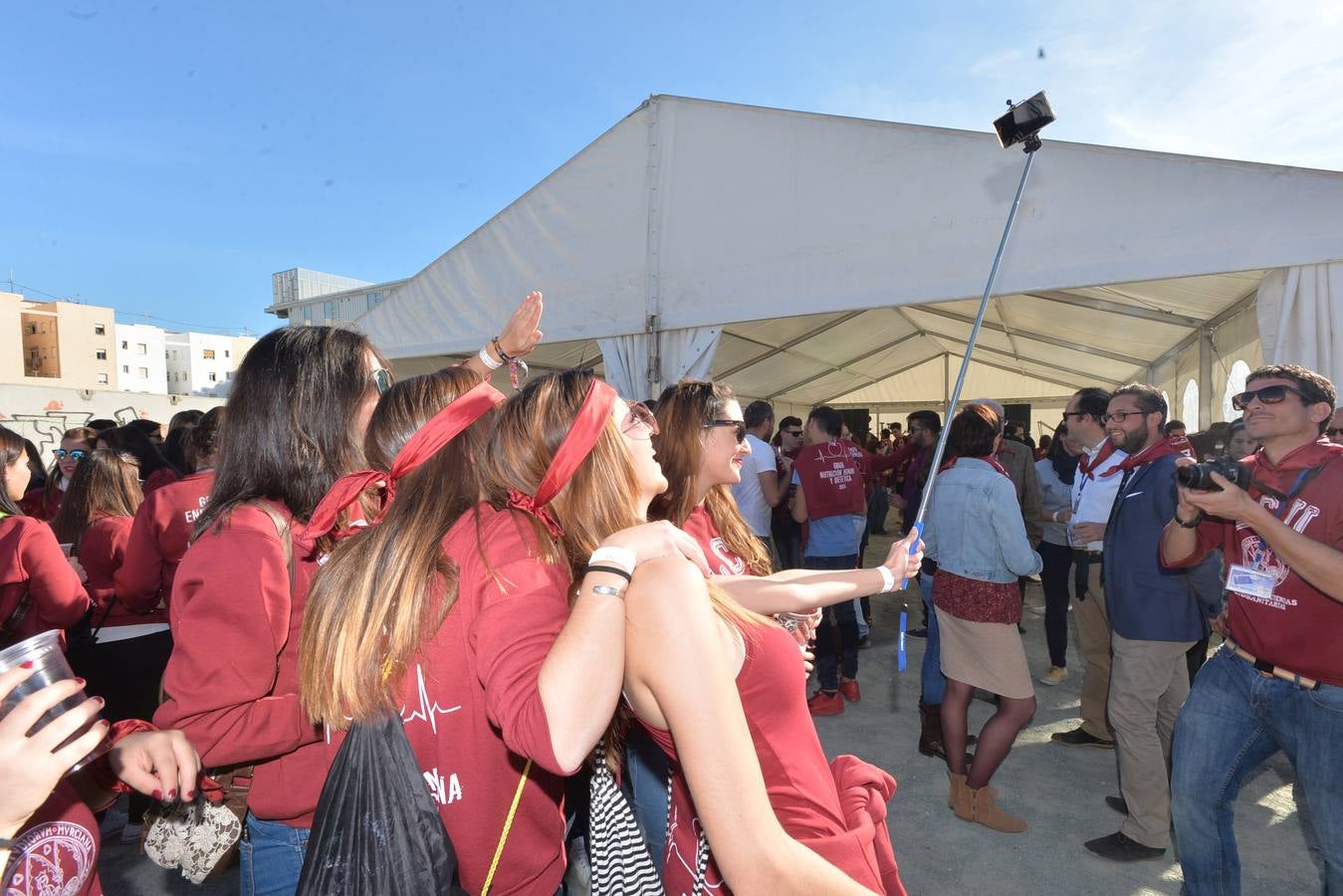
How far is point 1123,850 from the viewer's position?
2.98 meters

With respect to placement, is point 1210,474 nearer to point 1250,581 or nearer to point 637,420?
point 1250,581

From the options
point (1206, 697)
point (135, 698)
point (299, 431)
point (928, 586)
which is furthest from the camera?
point (928, 586)

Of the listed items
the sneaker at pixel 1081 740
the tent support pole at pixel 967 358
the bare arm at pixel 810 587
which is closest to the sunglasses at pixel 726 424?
the tent support pole at pixel 967 358

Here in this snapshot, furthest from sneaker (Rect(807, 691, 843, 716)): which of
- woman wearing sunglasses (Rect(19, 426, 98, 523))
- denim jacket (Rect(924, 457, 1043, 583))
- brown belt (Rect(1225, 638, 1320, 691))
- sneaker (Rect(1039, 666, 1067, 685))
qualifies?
woman wearing sunglasses (Rect(19, 426, 98, 523))

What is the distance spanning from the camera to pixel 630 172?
687 centimetres

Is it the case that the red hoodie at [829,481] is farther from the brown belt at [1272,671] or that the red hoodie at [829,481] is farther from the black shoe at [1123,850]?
the brown belt at [1272,671]

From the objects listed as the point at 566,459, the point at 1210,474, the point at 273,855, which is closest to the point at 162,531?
the point at 273,855

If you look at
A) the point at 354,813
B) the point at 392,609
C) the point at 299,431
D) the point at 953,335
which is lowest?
the point at 354,813

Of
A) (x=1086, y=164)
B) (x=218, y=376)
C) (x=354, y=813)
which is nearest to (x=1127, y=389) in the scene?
(x=1086, y=164)

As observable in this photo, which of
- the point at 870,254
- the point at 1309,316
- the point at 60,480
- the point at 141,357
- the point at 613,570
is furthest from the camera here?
the point at 141,357

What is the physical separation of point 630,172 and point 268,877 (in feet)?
21.6

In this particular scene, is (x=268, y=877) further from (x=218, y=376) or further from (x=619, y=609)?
(x=218, y=376)

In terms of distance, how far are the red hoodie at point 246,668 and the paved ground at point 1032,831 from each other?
2156 mm

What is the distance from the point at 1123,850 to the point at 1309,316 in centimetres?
343
